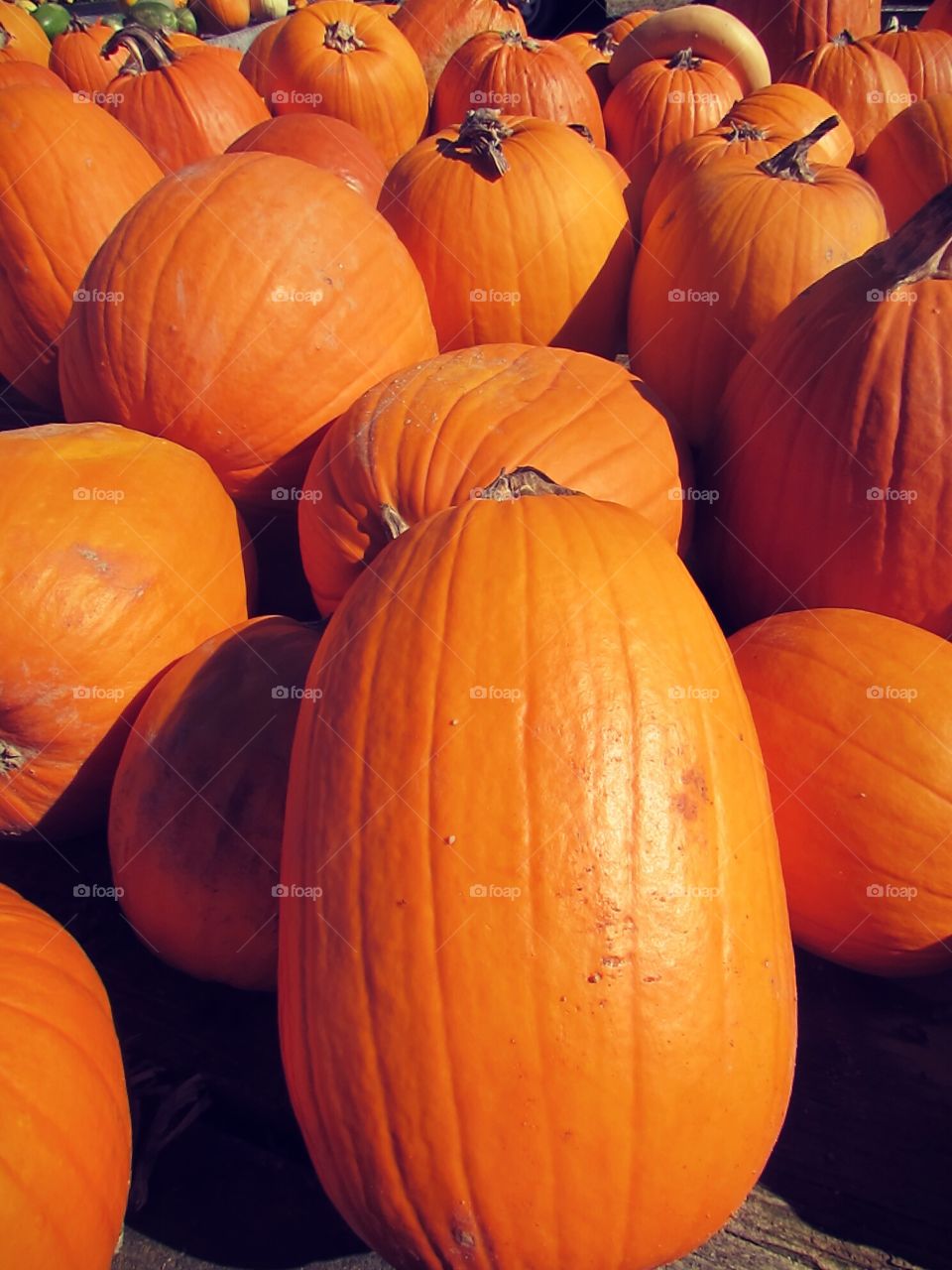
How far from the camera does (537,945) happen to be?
36.6 inches

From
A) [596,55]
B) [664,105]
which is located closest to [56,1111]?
[664,105]

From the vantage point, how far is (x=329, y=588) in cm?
157

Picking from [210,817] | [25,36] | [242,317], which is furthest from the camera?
[25,36]

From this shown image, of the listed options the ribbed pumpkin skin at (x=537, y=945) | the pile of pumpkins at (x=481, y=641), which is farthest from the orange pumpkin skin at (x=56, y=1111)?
the ribbed pumpkin skin at (x=537, y=945)

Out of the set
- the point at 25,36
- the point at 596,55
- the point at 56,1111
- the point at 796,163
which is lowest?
the point at 56,1111

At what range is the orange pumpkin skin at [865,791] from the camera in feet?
4.02

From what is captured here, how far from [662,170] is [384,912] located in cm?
214

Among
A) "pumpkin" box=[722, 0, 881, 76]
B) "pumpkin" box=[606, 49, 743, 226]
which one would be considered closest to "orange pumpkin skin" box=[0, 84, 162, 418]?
"pumpkin" box=[606, 49, 743, 226]

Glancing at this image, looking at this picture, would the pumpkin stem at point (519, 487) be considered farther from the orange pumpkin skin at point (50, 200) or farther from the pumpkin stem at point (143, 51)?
the pumpkin stem at point (143, 51)

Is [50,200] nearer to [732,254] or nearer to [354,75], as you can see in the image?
[732,254]

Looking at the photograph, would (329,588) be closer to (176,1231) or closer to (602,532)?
(602,532)

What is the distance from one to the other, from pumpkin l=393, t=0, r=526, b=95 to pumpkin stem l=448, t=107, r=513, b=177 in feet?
6.78

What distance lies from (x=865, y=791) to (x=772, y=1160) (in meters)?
0.49

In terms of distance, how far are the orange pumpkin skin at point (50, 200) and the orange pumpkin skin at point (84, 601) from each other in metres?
0.68
